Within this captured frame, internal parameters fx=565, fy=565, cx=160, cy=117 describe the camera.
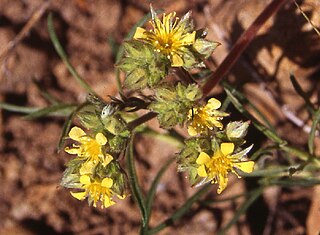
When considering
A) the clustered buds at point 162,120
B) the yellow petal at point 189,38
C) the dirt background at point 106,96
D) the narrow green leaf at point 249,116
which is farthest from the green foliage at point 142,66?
the dirt background at point 106,96

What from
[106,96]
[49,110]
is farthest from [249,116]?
[106,96]

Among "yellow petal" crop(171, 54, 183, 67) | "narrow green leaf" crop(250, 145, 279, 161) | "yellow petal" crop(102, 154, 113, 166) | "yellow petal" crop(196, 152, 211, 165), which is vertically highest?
"yellow petal" crop(171, 54, 183, 67)

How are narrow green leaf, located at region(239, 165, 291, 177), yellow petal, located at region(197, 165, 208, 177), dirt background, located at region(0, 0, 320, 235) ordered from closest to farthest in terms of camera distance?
yellow petal, located at region(197, 165, 208, 177)
narrow green leaf, located at region(239, 165, 291, 177)
dirt background, located at region(0, 0, 320, 235)

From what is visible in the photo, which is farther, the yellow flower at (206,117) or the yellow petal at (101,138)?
the yellow flower at (206,117)

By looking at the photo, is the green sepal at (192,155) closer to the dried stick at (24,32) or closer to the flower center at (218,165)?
the flower center at (218,165)

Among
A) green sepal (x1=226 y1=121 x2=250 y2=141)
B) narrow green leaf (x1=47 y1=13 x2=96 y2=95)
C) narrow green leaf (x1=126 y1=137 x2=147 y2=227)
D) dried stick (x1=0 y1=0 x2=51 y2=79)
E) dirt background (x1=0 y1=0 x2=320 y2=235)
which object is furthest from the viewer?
dried stick (x1=0 y1=0 x2=51 y2=79)

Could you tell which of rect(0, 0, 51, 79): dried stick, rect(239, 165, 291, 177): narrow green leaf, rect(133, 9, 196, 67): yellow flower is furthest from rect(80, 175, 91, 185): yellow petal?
rect(0, 0, 51, 79): dried stick

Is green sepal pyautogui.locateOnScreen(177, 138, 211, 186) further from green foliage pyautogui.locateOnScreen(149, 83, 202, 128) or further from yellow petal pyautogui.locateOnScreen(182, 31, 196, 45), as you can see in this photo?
yellow petal pyautogui.locateOnScreen(182, 31, 196, 45)
